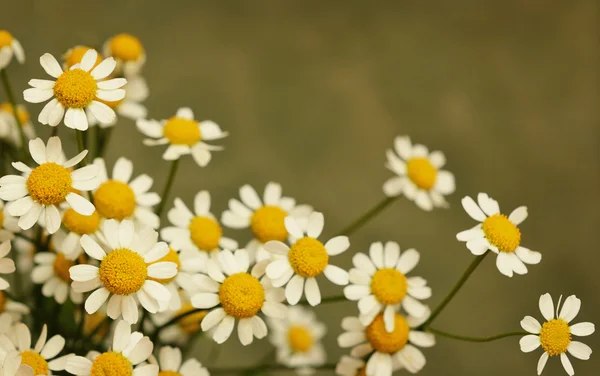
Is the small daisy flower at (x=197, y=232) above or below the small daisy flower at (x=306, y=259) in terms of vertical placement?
below

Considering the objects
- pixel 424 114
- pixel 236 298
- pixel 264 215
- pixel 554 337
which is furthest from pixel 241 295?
pixel 424 114

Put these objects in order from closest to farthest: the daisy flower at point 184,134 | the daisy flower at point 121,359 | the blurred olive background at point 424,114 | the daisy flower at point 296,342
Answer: the daisy flower at point 121,359
the daisy flower at point 184,134
the daisy flower at point 296,342
the blurred olive background at point 424,114

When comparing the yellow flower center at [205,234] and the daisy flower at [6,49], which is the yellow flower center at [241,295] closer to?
the yellow flower center at [205,234]

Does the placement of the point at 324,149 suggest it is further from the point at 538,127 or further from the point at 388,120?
the point at 538,127

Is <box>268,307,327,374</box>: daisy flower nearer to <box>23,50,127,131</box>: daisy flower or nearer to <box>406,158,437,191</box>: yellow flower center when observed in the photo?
<box>406,158,437,191</box>: yellow flower center

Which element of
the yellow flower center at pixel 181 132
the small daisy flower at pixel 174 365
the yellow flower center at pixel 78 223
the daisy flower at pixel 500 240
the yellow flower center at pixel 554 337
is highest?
the daisy flower at pixel 500 240

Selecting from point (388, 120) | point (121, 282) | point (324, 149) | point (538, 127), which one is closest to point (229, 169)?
point (324, 149)

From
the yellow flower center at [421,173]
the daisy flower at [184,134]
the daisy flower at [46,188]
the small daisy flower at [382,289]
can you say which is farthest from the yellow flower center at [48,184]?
the yellow flower center at [421,173]
